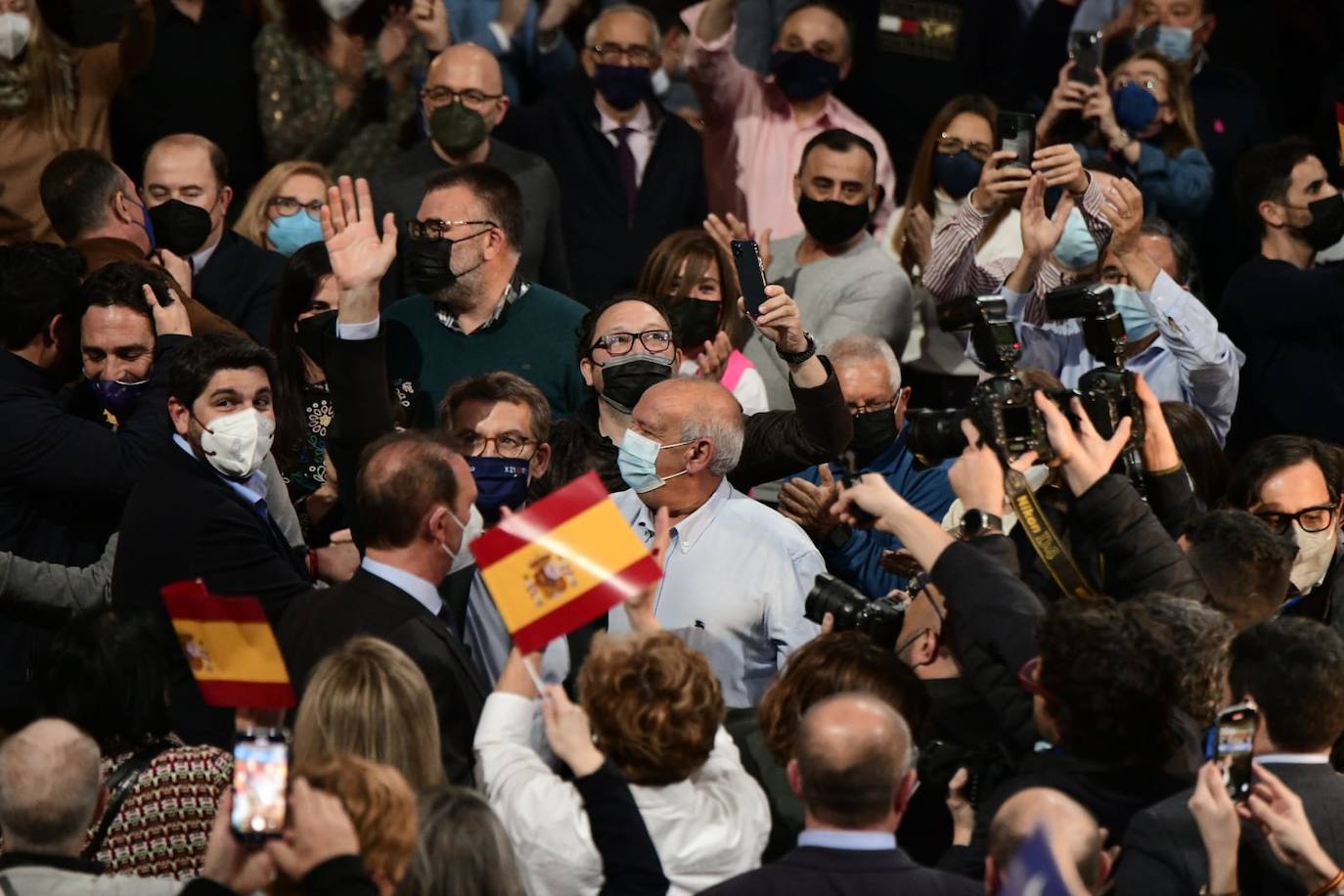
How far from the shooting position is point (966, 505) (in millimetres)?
5059

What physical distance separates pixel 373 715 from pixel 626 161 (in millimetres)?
4872

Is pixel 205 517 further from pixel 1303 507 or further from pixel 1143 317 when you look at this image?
pixel 1143 317

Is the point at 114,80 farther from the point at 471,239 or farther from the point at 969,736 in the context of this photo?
the point at 969,736

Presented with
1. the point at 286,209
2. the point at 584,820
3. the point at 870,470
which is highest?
the point at 584,820

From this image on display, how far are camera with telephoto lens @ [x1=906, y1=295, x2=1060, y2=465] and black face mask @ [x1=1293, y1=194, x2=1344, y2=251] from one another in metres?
3.07

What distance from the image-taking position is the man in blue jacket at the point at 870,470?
6.55 meters

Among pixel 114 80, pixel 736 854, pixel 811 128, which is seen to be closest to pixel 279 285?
pixel 114 80

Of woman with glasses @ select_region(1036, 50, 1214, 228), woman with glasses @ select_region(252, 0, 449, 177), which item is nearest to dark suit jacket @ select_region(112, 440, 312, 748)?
woman with glasses @ select_region(252, 0, 449, 177)

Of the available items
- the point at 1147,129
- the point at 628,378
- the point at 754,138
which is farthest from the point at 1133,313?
the point at 754,138

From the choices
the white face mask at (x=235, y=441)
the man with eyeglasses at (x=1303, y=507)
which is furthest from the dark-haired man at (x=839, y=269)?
the white face mask at (x=235, y=441)

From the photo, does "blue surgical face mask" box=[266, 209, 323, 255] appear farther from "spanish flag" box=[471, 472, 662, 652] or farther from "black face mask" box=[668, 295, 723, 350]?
"spanish flag" box=[471, 472, 662, 652]

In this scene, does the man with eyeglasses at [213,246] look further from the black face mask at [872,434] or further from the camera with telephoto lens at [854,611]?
the camera with telephoto lens at [854,611]

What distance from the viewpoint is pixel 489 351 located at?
6.87m

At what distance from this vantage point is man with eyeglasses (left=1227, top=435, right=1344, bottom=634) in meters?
6.20
